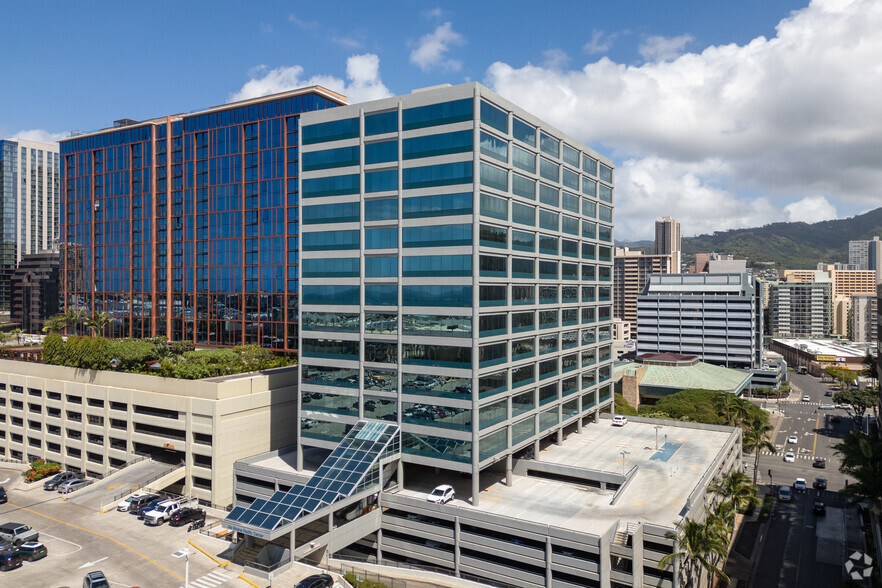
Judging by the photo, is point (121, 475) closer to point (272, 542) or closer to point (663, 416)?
point (272, 542)

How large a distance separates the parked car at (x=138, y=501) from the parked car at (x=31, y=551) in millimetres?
12406

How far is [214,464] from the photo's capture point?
246 feet

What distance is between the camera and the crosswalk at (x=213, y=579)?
167ft

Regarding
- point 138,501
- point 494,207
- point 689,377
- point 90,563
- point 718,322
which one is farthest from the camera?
point 718,322

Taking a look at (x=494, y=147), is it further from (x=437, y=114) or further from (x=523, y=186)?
(x=523, y=186)

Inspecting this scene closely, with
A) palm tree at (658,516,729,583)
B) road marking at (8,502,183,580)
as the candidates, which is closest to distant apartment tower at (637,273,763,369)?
palm tree at (658,516,729,583)

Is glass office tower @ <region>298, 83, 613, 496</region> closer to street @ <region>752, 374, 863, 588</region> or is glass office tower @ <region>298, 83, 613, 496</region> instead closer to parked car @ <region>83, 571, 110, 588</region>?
parked car @ <region>83, 571, 110, 588</region>

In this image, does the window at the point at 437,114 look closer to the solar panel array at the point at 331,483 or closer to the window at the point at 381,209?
the window at the point at 381,209

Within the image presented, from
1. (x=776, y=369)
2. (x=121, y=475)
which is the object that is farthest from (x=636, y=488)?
(x=776, y=369)

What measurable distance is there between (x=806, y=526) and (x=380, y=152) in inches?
2983

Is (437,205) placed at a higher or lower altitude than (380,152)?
lower

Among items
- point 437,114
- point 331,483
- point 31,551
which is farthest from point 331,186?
point 31,551

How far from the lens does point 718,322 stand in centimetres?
19100

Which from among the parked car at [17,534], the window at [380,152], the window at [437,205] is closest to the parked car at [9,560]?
the parked car at [17,534]
